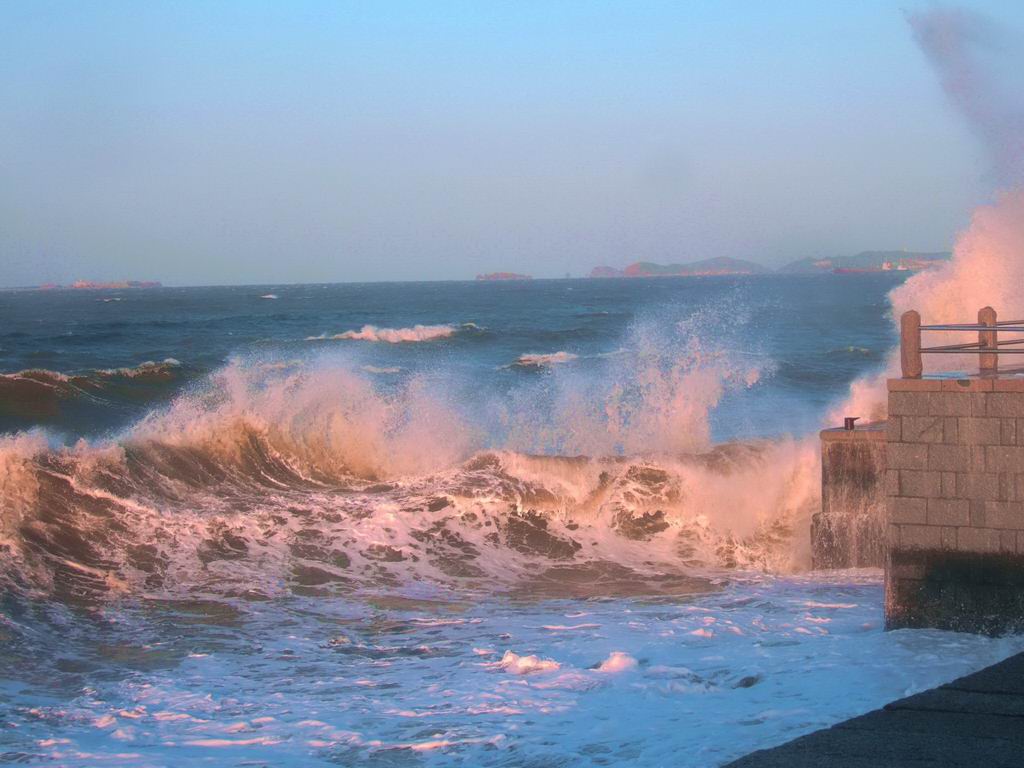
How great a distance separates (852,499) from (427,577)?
4.13m

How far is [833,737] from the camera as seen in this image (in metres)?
5.40

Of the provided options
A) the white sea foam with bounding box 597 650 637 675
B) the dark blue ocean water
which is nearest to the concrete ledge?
the white sea foam with bounding box 597 650 637 675

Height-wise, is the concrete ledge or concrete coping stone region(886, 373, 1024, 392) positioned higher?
concrete coping stone region(886, 373, 1024, 392)

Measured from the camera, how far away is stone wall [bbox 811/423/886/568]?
10484 mm

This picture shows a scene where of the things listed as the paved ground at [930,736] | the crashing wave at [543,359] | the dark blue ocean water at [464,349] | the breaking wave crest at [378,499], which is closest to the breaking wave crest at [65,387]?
the dark blue ocean water at [464,349]

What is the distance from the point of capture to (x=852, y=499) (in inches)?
417

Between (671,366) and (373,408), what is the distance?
554cm

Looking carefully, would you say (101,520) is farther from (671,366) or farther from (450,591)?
(671,366)

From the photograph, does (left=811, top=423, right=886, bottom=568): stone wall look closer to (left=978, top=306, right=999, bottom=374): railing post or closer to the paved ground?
(left=978, top=306, right=999, bottom=374): railing post

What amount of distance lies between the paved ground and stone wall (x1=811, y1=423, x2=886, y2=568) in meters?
4.36

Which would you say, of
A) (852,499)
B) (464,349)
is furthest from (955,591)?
(464,349)

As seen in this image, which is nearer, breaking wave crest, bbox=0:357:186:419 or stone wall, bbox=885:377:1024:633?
stone wall, bbox=885:377:1024:633

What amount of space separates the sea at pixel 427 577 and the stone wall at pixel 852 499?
1.29ft

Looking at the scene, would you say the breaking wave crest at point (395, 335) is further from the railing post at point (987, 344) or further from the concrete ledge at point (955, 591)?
the concrete ledge at point (955, 591)
